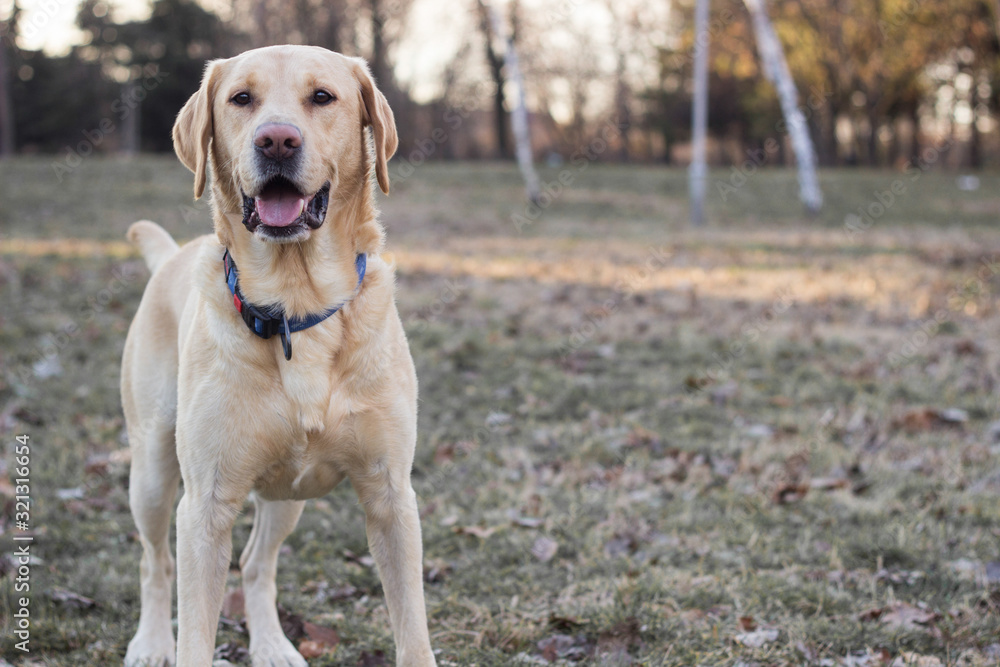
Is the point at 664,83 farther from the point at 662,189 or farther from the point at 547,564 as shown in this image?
the point at 547,564

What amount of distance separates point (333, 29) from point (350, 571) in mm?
18715

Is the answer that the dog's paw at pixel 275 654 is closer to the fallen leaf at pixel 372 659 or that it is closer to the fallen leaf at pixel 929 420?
the fallen leaf at pixel 372 659

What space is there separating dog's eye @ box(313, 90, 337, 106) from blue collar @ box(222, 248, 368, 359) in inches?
22.3

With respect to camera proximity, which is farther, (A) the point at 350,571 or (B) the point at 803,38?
(B) the point at 803,38

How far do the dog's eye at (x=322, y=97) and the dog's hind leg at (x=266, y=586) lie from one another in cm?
143

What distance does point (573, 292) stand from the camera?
9.21m

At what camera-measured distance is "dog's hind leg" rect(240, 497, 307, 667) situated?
3059mm

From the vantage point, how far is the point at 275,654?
3.05m

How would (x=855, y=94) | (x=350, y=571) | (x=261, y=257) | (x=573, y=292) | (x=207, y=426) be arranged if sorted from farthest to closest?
(x=855, y=94) → (x=573, y=292) → (x=350, y=571) → (x=261, y=257) → (x=207, y=426)

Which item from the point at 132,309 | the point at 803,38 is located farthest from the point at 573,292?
the point at 803,38

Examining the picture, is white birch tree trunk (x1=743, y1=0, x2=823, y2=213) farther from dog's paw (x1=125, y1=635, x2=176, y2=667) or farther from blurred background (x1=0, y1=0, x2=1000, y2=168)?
dog's paw (x1=125, y1=635, x2=176, y2=667)

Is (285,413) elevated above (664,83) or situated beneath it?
situated beneath
